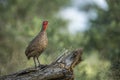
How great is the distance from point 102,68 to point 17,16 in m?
20.8

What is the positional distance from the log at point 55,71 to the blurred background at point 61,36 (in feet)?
12.2

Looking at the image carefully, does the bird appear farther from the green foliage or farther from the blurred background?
the green foliage

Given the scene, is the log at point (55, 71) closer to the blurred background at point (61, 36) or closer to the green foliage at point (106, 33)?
the blurred background at point (61, 36)

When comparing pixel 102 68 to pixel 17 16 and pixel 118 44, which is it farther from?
pixel 17 16

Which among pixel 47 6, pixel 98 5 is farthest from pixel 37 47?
pixel 47 6

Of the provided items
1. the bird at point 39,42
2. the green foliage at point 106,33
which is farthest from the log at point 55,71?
the green foliage at point 106,33

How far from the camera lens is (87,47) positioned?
3316 cm

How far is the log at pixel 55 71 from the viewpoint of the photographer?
13.3m

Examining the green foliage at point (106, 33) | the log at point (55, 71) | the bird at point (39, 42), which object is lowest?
the log at point (55, 71)

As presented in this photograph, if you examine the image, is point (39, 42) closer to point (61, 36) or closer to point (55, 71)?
point (55, 71)

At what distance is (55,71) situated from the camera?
13266 millimetres

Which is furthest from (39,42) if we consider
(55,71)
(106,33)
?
(106,33)

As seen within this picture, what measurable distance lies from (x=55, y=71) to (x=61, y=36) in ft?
65.9

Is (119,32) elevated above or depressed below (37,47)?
above
